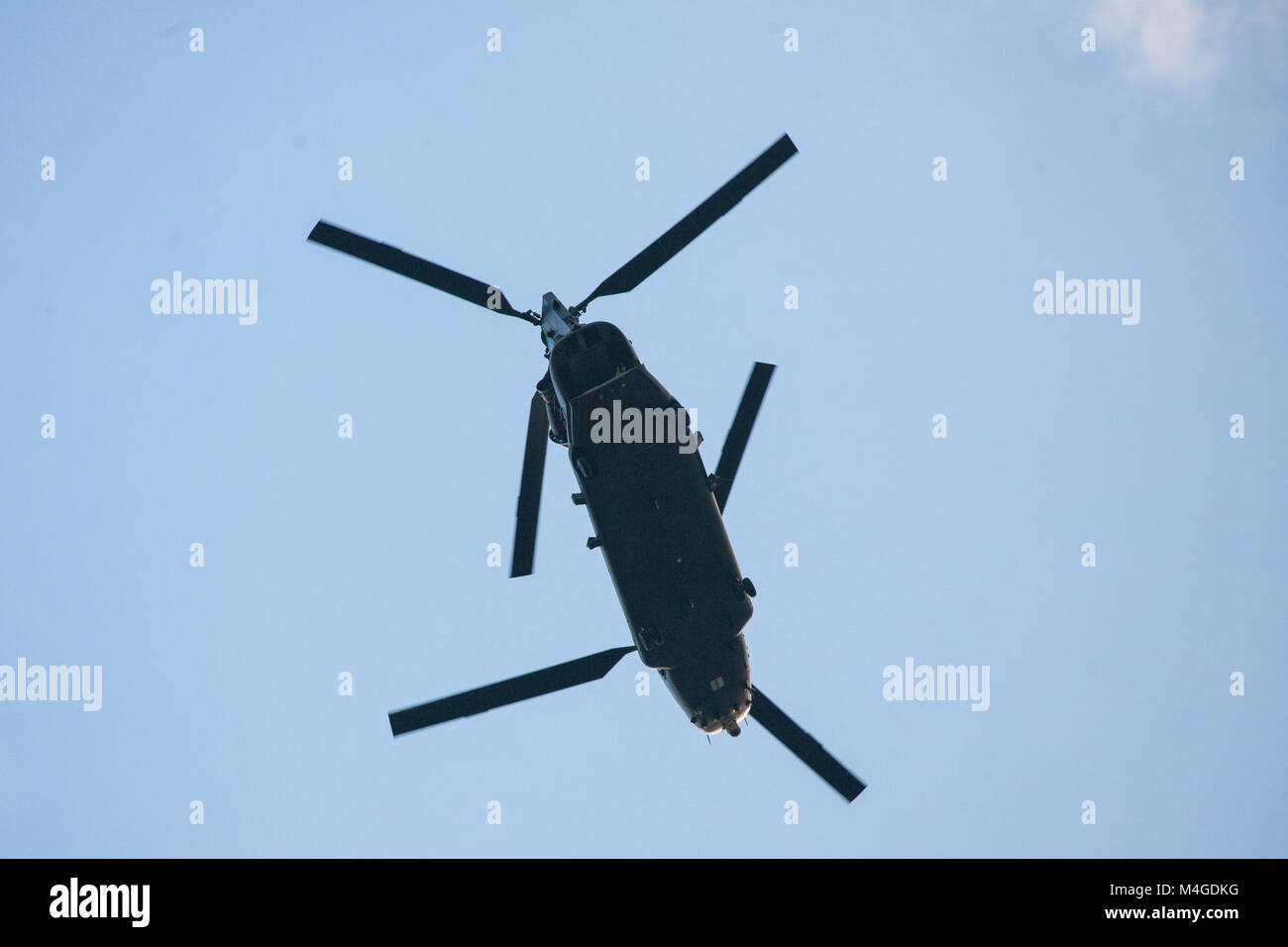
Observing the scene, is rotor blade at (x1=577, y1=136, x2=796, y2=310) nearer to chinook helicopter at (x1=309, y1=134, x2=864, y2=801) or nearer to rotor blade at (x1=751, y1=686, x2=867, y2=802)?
chinook helicopter at (x1=309, y1=134, x2=864, y2=801)

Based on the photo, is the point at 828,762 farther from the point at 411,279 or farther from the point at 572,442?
the point at 411,279

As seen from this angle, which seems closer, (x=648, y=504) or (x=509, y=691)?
(x=648, y=504)

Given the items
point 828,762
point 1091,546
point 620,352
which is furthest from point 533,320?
point 1091,546

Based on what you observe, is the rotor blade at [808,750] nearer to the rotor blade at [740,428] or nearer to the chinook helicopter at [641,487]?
the chinook helicopter at [641,487]

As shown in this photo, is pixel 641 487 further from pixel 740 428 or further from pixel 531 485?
pixel 531 485

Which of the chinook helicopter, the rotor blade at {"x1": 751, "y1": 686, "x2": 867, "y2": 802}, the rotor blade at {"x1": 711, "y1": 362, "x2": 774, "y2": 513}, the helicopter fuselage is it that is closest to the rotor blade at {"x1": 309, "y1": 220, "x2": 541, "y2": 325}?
the chinook helicopter

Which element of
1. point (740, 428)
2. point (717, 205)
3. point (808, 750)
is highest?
point (717, 205)

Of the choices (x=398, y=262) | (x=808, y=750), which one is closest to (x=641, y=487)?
(x=398, y=262)
